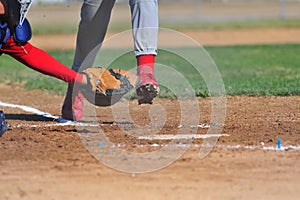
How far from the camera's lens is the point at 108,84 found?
6.30m

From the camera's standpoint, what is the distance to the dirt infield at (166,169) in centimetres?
450

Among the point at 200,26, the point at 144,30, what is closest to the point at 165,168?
the point at 144,30

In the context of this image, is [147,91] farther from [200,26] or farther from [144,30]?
[200,26]

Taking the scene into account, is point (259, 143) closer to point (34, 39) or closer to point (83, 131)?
point (83, 131)

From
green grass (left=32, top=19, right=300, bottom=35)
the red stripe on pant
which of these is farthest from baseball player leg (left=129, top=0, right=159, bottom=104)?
green grass (left=32, top=19, right=300, bottom=35)

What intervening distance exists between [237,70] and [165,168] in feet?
25.2

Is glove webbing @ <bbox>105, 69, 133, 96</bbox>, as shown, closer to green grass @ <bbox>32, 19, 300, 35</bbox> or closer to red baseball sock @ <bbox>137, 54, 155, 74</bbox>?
red baseball sock @ <bbox>137, 54, 155, 74</bbox>

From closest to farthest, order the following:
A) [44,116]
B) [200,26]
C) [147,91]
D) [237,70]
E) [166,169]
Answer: [166,169]
[147,91]
[44,116]
[237,70]
[200,26]

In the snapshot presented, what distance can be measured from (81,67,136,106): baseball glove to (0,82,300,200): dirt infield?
34 centimetres

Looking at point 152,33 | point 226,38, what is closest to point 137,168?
point 152,33

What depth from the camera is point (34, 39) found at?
2327 centimetres

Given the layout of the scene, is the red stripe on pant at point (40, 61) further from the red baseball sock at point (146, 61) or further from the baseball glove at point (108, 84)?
the red baseball sock at point (146, 61)

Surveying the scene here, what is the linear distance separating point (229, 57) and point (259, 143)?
9710 millimetres

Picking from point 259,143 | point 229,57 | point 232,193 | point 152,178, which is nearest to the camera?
point 232,193
